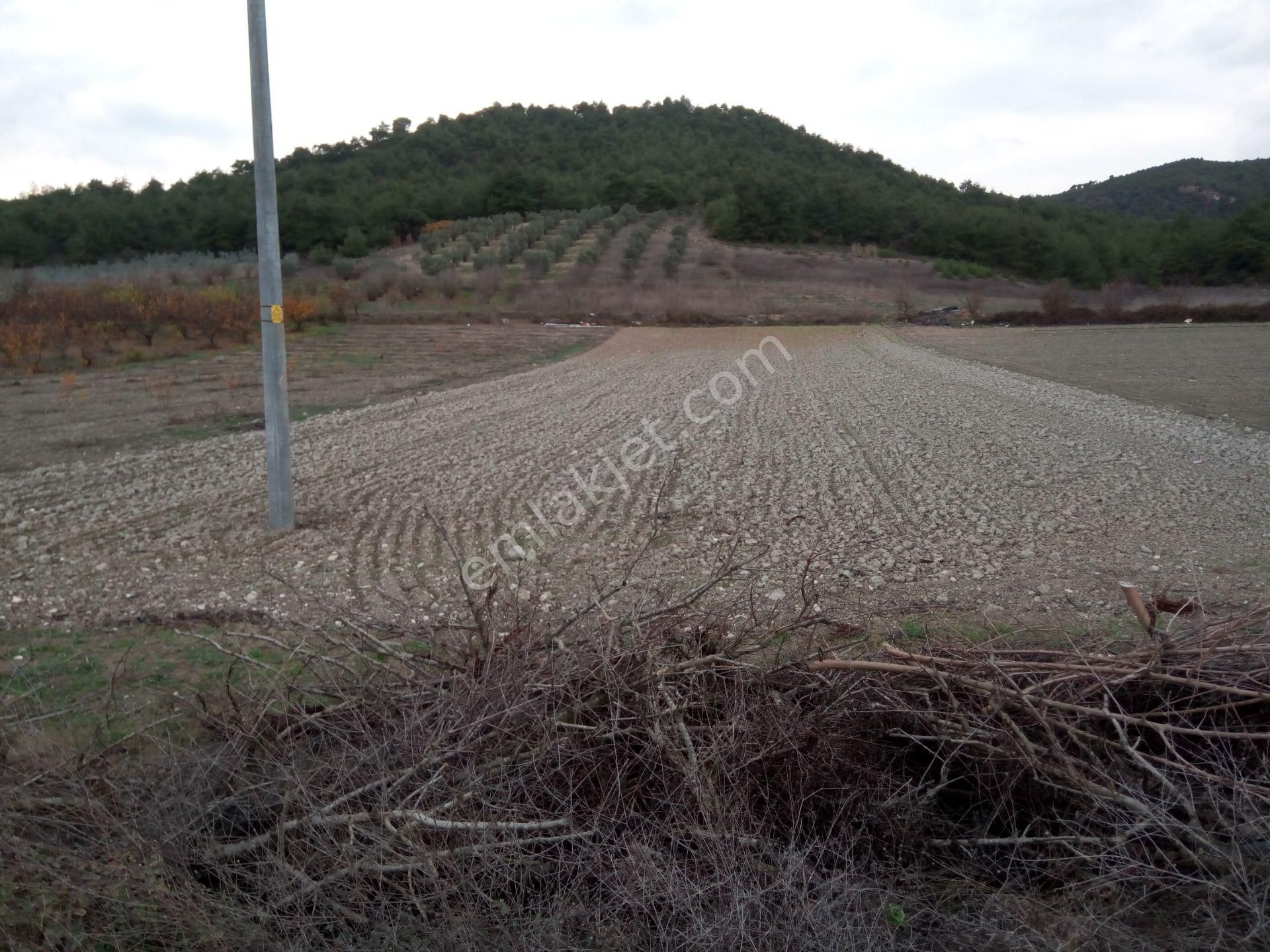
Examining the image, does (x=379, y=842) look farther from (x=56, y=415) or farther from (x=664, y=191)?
(x=664, y=191)

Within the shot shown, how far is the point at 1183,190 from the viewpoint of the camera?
10306 cm

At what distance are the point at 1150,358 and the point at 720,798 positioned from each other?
2795 cm

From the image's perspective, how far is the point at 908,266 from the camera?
6066 centimetres

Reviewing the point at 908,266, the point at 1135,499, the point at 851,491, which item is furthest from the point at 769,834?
the point at 908,266

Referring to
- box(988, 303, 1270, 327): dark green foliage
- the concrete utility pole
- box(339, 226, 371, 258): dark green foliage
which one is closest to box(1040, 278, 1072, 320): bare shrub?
box(988, 303, 1270, 327): dark green foliage

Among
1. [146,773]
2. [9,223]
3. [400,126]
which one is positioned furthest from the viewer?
[400,126]

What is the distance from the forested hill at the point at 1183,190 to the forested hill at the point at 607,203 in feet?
54.7

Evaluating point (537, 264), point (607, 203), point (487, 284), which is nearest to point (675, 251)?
point (537, 264)

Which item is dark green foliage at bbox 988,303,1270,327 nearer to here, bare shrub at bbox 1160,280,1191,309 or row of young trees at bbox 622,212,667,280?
bare shrub at bbox 1160,280,1191,309

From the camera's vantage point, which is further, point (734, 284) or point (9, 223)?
point (9, 223)

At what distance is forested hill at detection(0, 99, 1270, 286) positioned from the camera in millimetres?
61531

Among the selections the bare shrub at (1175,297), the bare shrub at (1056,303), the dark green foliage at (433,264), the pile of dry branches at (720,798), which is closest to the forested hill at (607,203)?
the dark green foliage at (433,264)

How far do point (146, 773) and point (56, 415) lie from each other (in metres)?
14.7

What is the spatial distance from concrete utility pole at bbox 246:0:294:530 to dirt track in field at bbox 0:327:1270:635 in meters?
0.44
